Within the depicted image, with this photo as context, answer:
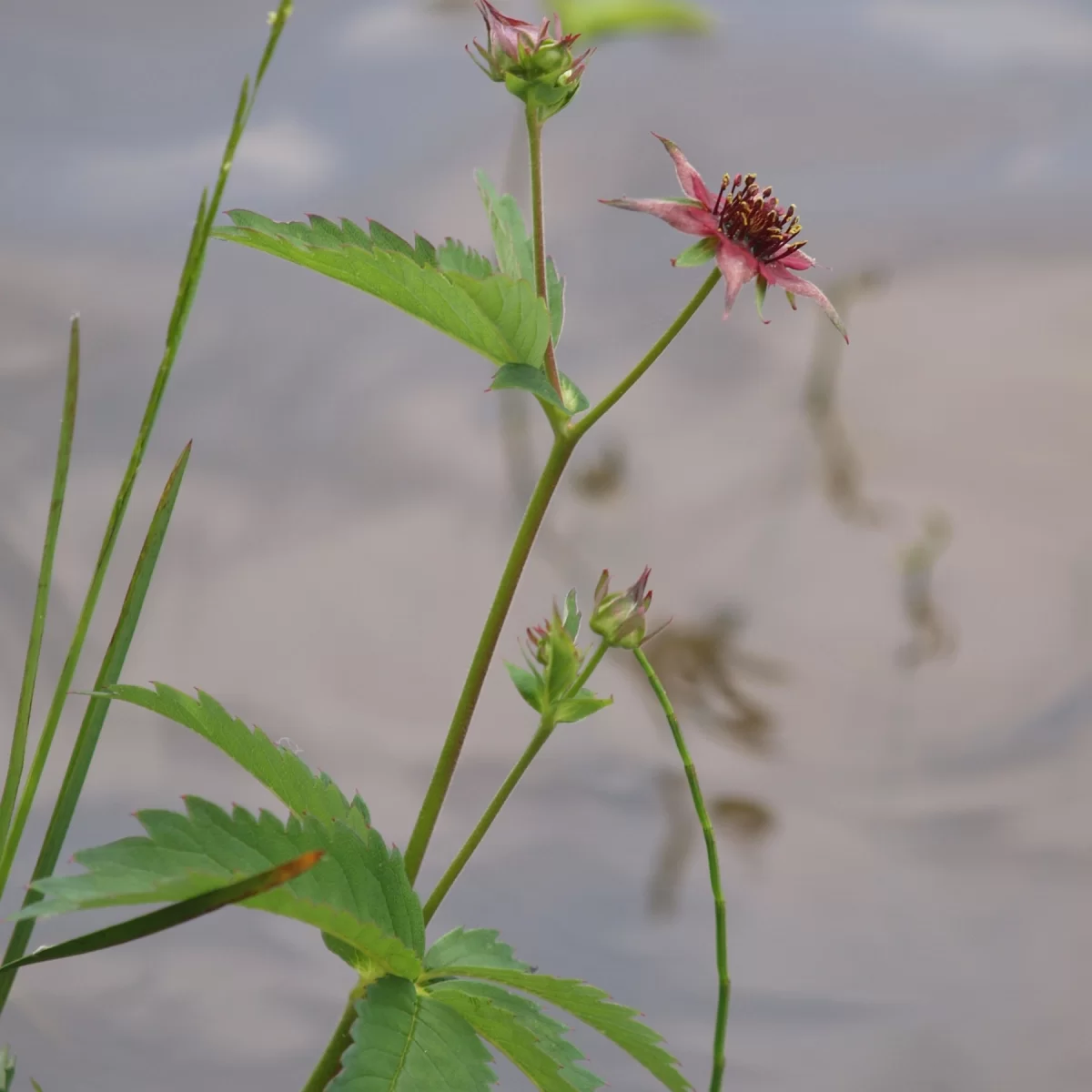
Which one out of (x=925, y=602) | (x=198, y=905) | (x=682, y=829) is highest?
(x=925, y=602)

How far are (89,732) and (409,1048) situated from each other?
0.10 metres

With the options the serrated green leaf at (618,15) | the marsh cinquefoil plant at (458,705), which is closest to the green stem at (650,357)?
the marsh cinquefoil plant at (458,705)

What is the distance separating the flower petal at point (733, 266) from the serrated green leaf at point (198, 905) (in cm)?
14

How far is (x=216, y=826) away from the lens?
0.22 meters

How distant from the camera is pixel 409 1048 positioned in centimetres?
24

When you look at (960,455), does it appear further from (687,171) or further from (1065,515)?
(687,171)

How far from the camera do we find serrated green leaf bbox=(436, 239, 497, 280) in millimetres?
248

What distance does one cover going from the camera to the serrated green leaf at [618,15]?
553 mm

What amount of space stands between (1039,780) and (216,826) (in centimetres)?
67

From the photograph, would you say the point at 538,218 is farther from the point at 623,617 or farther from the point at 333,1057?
the point at 333,1057

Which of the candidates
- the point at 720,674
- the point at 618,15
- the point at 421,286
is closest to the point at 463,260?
the point at 421,286

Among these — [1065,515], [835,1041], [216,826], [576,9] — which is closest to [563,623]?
[216,826]

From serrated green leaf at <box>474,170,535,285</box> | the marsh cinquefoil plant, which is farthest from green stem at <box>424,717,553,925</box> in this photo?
serrated green leaf at <box>474,170,535,285</box>

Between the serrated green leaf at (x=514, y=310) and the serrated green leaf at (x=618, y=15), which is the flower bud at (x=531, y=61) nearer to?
the serrated green leaf at (x=514, y=310)
